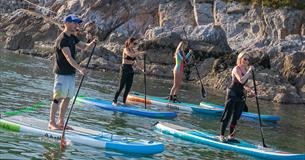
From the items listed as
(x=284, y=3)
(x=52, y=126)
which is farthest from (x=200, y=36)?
(x=52, y=126)

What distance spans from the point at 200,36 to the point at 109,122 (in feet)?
67.6

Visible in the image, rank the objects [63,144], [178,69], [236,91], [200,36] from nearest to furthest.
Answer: [63,144], [236,91], [178,69], [200,36]

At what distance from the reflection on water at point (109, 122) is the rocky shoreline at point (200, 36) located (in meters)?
3.99

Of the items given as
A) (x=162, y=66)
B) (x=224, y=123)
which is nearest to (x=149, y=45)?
(x=162, y=66)

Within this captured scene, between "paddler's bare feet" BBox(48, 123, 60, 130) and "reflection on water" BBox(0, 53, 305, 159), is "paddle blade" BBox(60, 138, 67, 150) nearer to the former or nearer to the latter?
"reflection on water" BBox(0, 53, 305, 159)

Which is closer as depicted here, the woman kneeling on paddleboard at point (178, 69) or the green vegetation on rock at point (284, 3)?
the woman kneeling on paddleboard at point (178, 69)

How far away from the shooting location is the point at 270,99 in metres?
26.3

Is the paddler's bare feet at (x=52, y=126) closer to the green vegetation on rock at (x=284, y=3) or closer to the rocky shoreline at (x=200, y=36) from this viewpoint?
the rocky shoreline at (x=200, y=36)

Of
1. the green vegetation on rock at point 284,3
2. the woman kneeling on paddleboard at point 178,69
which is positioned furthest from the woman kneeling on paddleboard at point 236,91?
the green vegetation on rock at point 284,3

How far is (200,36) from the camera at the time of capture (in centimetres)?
3419

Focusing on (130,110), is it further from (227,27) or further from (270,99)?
(227,27)

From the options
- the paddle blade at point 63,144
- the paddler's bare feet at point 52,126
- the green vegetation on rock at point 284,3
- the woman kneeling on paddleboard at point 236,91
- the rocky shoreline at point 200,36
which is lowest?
the paddle blade at point 63,144

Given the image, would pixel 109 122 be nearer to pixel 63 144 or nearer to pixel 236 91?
pixel 236 91

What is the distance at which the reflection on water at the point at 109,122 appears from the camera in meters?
10.5
